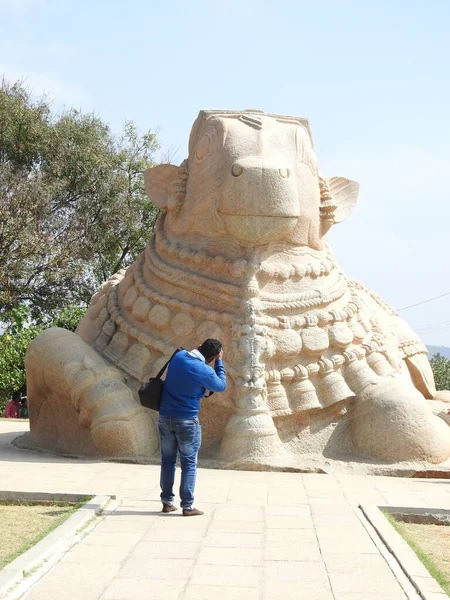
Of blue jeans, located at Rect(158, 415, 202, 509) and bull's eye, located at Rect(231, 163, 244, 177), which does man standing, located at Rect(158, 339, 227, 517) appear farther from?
bull's eye, located at Rect(231, 163, 244, 177)

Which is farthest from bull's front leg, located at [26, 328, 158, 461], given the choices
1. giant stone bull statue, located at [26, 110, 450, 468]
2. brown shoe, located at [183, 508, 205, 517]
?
brown shoe, located at [183, 508, 205, 517]

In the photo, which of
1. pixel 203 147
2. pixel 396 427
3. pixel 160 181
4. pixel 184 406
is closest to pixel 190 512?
pixel 184 406

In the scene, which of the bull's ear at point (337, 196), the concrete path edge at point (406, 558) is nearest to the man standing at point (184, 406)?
the concrete path edge at point (406, 558)

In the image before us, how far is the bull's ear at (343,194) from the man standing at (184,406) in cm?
405

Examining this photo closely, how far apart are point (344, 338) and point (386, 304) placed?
8.23ft

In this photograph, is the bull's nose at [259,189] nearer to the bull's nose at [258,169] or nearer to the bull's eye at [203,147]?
the bull's nose at [258,169]

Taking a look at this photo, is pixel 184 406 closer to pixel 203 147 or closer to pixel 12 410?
pixel 203 147

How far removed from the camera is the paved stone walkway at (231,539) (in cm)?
444

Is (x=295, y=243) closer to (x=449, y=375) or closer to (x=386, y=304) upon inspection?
(x=386, y=304)

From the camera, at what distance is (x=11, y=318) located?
67.6 feet

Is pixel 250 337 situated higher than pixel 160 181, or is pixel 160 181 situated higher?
pixel 160 181

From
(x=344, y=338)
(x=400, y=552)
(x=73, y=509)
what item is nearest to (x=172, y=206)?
(x=344, y=338)

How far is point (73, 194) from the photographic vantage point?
24.7 m

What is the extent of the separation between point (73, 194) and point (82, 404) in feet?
54.0
